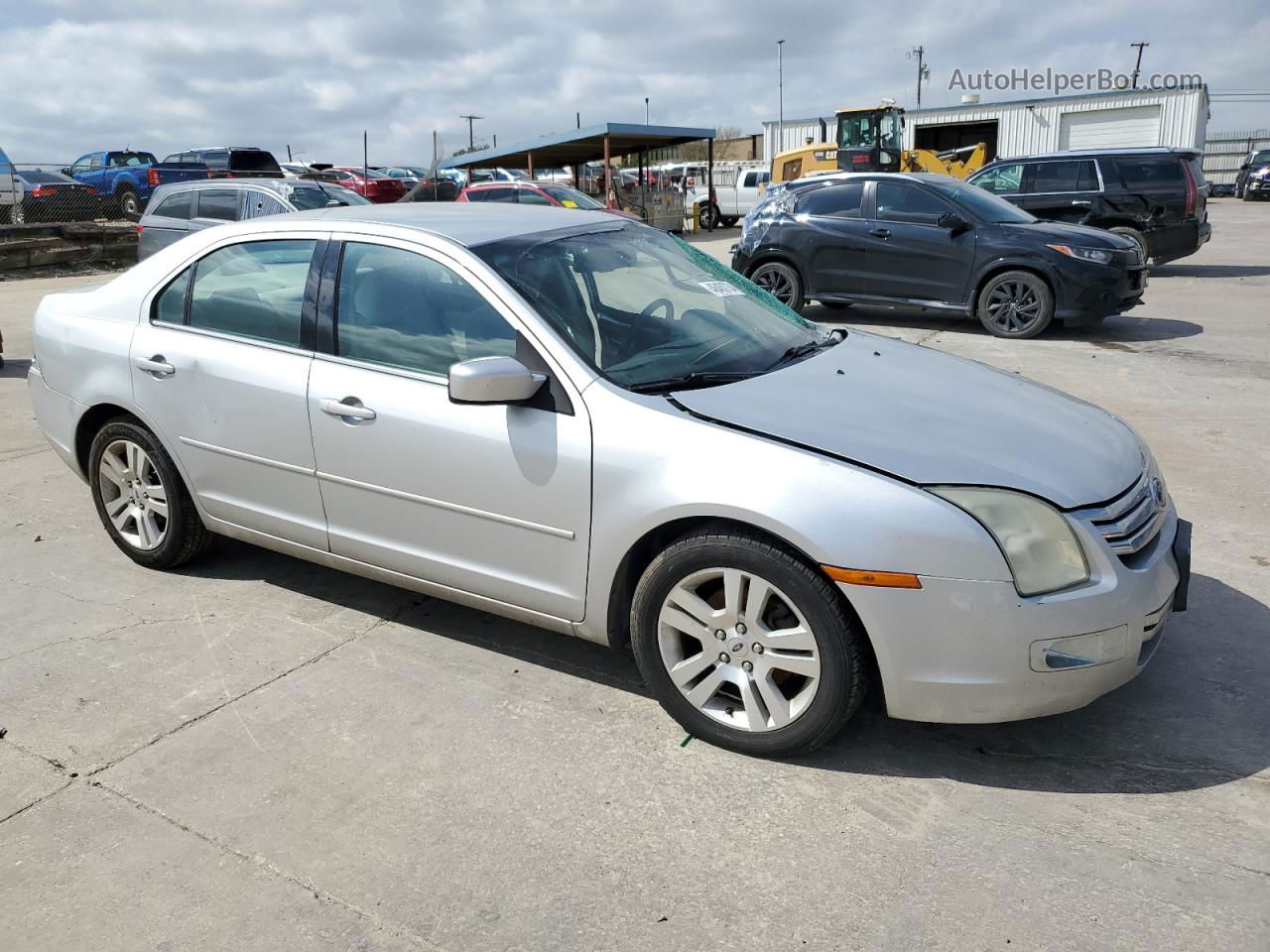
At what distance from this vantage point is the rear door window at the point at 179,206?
13.1m

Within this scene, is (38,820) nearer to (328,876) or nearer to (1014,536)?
(328,876)

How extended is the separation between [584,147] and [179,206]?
18.3 meters

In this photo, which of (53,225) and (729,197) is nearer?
(53,225)

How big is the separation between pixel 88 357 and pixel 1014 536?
3.80 metres

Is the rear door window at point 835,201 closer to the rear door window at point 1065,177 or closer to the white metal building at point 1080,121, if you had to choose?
the rear door window at point 1065,177

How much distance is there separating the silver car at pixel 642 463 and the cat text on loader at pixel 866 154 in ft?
75.6

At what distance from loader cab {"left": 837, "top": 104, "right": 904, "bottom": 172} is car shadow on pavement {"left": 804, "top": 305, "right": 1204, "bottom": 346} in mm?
14358

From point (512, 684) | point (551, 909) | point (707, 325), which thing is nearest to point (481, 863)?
point (551, 909)

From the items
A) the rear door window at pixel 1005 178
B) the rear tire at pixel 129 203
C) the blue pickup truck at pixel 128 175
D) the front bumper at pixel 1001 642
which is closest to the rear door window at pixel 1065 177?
the rear door window at pixel 1005 178

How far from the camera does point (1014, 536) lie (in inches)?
109

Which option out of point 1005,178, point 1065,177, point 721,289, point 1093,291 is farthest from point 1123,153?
point 721,289

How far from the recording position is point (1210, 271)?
625 inches

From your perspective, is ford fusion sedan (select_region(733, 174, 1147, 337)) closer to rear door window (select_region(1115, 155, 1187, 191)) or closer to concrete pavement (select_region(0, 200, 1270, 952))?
rear door window (select_region(1115, 155, 1187, 191))

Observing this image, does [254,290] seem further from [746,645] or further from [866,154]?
[866,154]
